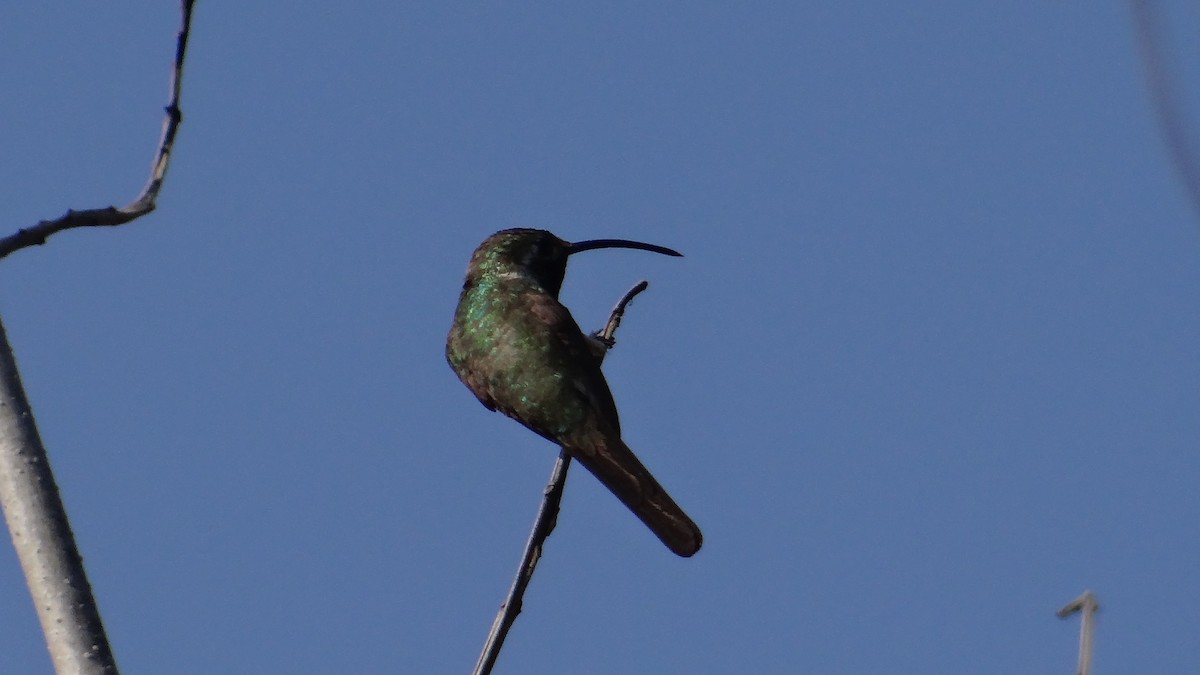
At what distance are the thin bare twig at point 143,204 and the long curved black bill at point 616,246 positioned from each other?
4.71 metres

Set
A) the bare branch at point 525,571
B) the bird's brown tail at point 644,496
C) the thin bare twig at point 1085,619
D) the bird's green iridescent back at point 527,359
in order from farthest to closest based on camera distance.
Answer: the bird's green iridescent back at point 527,359, the bird's brown tail at point 644,496, the bare branch at point 525,571, the thin bare twig at point 1085,619

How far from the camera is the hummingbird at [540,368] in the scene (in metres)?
5.54

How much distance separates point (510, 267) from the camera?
7129 mm

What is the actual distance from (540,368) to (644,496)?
35.8 inches

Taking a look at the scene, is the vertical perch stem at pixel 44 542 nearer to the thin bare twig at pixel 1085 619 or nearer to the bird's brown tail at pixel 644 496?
the thin bare twig at pixel 1085 619

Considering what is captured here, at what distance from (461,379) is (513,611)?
3.11 meters

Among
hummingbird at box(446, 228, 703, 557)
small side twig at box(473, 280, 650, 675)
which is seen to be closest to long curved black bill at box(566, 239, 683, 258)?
hummingbird at box(446, 228, 703, 557)

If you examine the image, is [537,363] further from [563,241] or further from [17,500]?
[17,500]

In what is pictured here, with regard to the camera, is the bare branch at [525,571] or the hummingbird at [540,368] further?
the hummingbird at [540,368]

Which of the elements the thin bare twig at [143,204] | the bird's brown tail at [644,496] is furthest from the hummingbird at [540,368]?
the thin bare twig at [143,204]

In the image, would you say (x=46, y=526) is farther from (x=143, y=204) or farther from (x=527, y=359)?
(x=527, y=359)

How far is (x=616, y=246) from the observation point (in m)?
7.88

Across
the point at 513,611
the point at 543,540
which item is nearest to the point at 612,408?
the point at 543,540

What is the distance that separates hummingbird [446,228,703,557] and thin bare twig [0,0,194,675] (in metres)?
3.03
